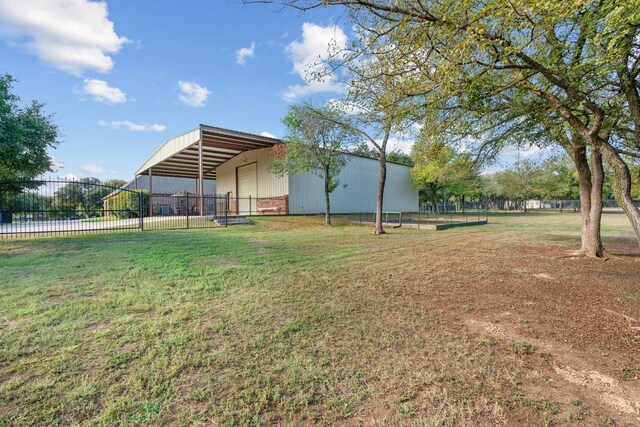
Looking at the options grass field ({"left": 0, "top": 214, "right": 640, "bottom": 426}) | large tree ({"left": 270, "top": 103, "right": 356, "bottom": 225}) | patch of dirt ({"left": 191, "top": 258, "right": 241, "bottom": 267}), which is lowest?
grass field ({"left": 0, "top": 214, "right": 640, "bottom": 426})

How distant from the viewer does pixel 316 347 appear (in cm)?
266

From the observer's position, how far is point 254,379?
7.13 ft

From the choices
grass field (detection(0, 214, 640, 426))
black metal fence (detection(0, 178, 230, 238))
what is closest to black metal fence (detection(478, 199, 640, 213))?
black metal fence (detection(0, 178, 230, 238))

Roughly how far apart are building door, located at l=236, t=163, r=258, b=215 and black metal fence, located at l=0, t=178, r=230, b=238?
68.5 inches

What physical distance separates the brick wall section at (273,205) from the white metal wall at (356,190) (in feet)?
1.43

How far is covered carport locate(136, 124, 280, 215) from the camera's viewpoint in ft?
58.0

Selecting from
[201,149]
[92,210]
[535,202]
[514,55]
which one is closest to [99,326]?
[514,55]

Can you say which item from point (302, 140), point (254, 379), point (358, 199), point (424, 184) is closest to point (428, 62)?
point (254, 379)

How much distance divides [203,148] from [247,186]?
4817mm

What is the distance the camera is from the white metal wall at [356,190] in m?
22.7

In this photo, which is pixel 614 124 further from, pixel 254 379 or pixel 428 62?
pixel 254 379

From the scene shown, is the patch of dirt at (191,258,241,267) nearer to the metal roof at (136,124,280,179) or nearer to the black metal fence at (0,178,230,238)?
the black metal fence at (0,178,230,238)

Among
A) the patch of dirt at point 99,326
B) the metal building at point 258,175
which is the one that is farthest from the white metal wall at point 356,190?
the patch of dirt at point 99,326

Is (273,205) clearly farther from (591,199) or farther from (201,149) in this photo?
(591,199)
